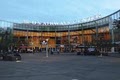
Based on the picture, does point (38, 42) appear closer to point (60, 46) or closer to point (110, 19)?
point (60, 46)

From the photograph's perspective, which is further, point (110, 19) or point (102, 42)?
point (110, 19)

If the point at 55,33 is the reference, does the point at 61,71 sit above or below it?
below

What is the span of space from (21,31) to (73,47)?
26.0 metres

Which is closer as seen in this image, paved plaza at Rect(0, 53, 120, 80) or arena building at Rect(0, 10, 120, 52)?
paved plaza at Rect(0, 53, 120, 80)

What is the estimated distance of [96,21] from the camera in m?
131

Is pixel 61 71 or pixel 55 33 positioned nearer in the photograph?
pixel 61 71

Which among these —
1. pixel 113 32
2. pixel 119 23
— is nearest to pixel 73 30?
pixel 113 32

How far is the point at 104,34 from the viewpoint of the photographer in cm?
11831

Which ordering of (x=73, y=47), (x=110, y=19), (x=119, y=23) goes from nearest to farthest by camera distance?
(x=119, y=23)
(x=110, y=19)
(x=73, y=47)

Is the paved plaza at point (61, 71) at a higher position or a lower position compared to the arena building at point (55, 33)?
lower

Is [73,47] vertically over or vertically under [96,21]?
under

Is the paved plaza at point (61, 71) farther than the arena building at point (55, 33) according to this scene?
No

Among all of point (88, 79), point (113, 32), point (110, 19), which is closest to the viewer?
point (88, 79)

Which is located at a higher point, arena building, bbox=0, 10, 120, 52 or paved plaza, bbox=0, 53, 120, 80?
arena building, bbox=0, 10, 120, 52
